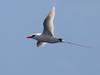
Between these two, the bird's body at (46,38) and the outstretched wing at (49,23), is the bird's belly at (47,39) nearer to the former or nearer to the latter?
the bird's body at (46,38)

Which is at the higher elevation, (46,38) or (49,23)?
(49,23)

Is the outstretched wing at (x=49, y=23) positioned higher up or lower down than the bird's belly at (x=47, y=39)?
higher up

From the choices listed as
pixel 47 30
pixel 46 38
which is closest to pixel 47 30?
pixel 47 30

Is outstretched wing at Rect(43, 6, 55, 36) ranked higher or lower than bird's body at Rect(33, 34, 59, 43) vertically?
higher

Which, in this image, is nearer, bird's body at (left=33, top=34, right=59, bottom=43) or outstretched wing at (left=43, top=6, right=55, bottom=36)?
bird's body at (left=33, top=34, right=59, bottom=43)

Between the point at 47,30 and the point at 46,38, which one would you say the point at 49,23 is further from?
the point at 46,38

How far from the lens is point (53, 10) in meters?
79.1

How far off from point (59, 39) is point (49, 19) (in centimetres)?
241

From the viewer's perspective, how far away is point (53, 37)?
7812 cm

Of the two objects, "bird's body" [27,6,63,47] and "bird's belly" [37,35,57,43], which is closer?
"bird's belly" [37,35,57,43]

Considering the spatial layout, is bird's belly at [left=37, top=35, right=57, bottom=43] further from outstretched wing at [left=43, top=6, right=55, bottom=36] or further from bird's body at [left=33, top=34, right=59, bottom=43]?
outstretched wing at [left=43, top=6, right=55, bottom=36]

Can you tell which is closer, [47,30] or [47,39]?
[47,39]

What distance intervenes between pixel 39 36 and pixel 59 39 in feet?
7.32

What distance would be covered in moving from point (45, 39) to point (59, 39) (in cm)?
151
